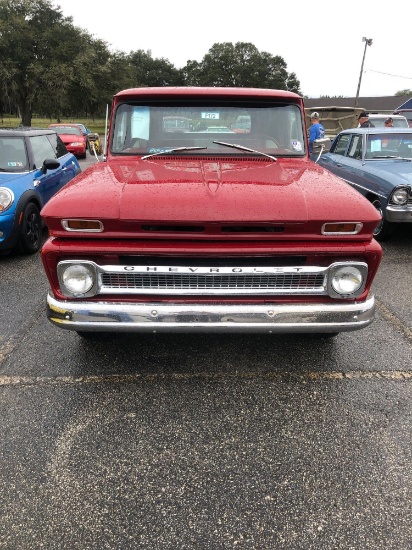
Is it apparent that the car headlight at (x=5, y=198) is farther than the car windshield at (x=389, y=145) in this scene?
No

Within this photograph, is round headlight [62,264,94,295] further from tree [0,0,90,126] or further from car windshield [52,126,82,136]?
tree [0,0,90,126]

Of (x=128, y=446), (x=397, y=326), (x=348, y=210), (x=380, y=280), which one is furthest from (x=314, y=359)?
(x=380, y=280)

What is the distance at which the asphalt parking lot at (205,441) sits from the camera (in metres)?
1.90

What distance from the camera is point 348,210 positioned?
236 cm

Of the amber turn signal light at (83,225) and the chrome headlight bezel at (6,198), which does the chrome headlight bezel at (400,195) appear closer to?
the amber turn signal light at (83,225)

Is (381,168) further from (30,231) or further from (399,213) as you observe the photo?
(30,231)

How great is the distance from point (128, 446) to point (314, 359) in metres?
1.53

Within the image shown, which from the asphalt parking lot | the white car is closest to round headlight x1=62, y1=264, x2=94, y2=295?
the asphalt parking lot

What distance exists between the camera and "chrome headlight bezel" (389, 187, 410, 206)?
5742 millimetres

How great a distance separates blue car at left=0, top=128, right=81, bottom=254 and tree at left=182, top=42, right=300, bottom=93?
81912 mm

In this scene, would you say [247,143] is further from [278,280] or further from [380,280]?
[380,280]

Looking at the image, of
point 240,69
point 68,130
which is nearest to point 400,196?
point 68,130

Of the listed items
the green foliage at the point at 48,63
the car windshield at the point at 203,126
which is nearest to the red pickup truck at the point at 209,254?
the car windshield at the point at 203,126

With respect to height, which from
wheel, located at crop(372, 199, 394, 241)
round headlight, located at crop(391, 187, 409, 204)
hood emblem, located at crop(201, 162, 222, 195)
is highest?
hood emblem, located at crop(201, 162, 222, 195)
